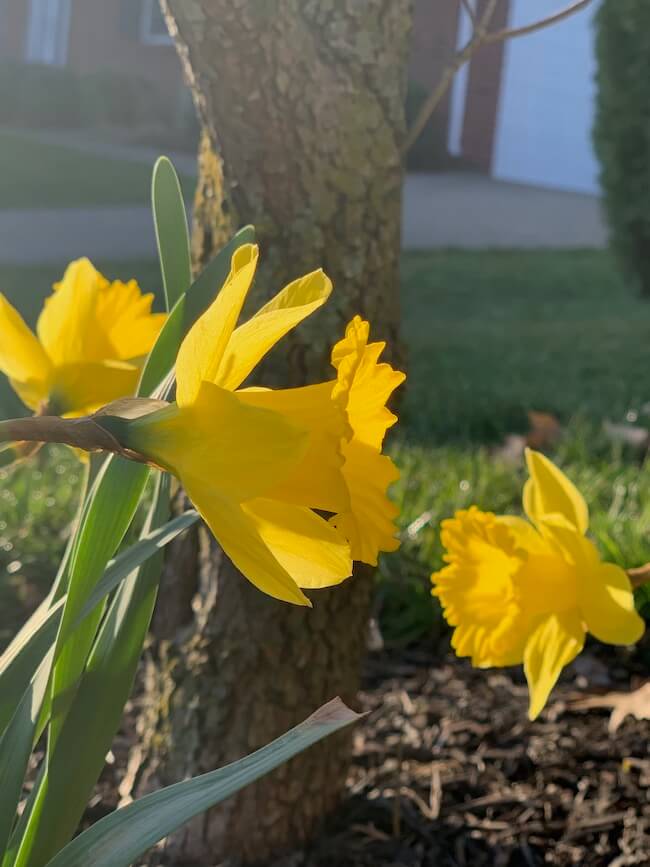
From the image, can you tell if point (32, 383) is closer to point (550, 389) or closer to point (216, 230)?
point (216, 230)

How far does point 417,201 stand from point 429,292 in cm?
469

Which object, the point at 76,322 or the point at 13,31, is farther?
the point at 13,31

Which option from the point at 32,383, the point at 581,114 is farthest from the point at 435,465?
the point at 581,114

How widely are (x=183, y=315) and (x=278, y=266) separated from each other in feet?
1.65

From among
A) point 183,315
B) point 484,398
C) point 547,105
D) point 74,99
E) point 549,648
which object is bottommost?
point 74,99

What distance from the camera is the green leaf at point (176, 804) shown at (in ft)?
2.62

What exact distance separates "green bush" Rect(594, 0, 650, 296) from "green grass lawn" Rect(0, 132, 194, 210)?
4.18 metres

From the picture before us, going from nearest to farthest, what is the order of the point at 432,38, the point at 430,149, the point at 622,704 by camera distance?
the point at 622,704 → the point at 432,38 → the point at 430,149

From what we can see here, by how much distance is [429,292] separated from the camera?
7254 mm

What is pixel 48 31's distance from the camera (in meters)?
18.6

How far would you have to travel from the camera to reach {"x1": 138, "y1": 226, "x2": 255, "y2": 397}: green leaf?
1006 millimetres

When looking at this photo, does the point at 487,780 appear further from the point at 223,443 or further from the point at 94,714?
the point at 223,443

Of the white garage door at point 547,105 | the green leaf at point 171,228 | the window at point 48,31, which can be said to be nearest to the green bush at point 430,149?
the white garage door at point 547,105

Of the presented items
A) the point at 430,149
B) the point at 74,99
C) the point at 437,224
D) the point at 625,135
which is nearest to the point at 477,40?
the point at 625,135
